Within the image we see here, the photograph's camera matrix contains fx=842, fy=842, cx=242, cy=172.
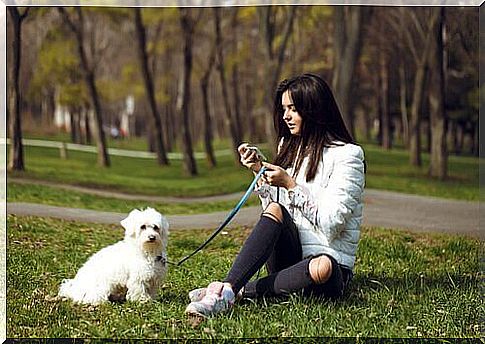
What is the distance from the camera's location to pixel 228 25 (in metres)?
7.09

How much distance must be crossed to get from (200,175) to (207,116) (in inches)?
32.2

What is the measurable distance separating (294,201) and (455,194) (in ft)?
11.3

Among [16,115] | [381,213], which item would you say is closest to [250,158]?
[381,213]

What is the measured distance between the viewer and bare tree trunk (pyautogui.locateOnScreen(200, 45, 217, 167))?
23.0 ft

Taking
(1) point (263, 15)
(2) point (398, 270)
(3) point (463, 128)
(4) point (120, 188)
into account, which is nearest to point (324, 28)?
(1) point (263, 15)

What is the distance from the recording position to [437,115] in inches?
292

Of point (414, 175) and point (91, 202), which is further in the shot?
point (414, 175)

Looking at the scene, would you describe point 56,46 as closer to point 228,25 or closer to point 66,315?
point 228,25

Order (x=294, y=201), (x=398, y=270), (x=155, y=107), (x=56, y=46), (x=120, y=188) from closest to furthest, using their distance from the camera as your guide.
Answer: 1. (x=294, y=201)
2. (x=398, y=270)
3. (x=120, y=188)
4. (x=56, y=46)
5. (x=155, y=107)

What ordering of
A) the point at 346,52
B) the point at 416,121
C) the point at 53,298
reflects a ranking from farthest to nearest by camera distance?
the point at 416,121 < the point at 346,52 < the point at 53,298

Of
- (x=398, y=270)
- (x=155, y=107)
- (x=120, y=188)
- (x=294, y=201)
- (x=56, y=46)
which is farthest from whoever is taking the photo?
(x=155, y=107)

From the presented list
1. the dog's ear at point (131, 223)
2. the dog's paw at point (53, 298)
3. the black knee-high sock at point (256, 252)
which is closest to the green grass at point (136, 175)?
the dog's paw at point (53, 298)

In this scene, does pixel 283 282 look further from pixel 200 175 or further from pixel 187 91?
pixel 187 91

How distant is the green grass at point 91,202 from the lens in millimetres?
5715
